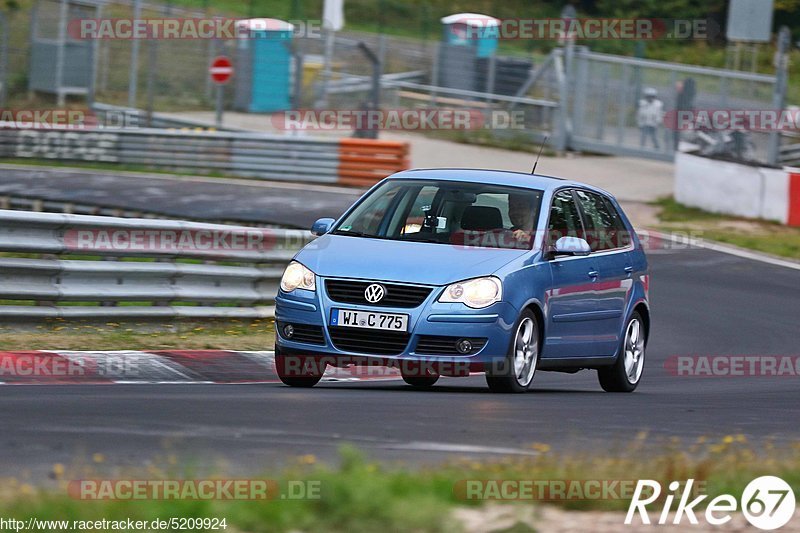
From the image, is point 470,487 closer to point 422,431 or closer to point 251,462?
point 251,462

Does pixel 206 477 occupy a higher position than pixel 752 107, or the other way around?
pixel 752 107

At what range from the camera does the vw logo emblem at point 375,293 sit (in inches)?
362

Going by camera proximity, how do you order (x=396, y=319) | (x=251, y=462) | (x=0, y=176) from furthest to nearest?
(x=0, y=176) → (x=396, y=319) → (x=251, y=462)

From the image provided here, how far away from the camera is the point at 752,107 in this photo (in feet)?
97.9

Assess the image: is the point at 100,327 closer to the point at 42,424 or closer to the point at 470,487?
the point at 42,424

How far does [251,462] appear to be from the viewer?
630 centimetres

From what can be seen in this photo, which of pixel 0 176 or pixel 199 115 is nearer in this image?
pixel 0 176

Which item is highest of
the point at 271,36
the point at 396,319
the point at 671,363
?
the point at 271,36

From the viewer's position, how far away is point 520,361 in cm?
965

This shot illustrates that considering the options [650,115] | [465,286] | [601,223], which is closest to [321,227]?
[465,286]

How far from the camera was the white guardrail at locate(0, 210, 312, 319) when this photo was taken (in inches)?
464

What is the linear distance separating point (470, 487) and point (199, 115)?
31.5m

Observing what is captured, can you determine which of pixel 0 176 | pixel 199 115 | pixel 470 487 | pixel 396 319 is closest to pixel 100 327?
pixel 396 319

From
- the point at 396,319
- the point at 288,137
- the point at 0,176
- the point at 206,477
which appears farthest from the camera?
the point at 288,137
